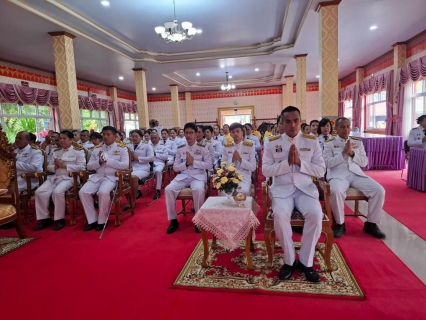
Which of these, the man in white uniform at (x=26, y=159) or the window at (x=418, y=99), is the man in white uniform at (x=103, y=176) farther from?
the window at (x=418, y=99)

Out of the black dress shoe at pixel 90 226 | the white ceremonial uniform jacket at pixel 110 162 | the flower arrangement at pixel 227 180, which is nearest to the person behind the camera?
the flower arrangement at pixel 227 180

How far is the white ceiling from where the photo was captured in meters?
5.73

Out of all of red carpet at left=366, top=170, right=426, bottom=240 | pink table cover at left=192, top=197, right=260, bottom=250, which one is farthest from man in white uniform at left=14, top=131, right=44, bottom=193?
red carpet at left=366, top=170, right=426, bottom=240

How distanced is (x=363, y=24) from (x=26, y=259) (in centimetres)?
833

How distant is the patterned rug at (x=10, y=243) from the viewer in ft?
10.6

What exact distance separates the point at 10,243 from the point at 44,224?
0.57 metres

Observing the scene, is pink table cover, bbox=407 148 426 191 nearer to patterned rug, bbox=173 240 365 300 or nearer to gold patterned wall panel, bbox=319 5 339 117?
gold patterned wall panel, bbox=319 5 339 117

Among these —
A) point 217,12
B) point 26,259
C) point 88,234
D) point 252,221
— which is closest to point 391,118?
point 217,12

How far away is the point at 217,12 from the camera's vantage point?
6.20m

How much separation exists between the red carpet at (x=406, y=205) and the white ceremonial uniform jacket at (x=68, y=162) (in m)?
4.60

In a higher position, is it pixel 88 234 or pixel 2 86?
pixel 2 86

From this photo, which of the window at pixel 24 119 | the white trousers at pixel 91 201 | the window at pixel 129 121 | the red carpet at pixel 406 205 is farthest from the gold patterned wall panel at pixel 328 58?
the window at pixel 129 121

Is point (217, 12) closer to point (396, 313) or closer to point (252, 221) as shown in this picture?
point (252, 221)

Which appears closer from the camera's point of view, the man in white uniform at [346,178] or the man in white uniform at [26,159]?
the man in white uniform at [346,178]
